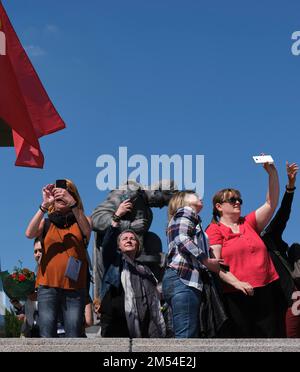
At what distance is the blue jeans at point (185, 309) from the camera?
4645 mm

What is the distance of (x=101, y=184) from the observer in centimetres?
749

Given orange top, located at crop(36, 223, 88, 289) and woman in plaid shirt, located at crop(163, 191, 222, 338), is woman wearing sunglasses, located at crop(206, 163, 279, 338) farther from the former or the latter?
orange top, located at crop(36, 223, 88, 289)

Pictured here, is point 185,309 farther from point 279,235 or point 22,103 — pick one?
point 22,103

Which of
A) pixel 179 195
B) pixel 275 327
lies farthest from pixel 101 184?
pixel 275 327

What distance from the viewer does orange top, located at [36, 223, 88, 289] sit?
5.28m

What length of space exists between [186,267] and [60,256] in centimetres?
105

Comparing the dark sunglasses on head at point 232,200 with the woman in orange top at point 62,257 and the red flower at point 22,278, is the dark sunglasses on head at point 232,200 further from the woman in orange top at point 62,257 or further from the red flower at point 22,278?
the red flower at point 22,278

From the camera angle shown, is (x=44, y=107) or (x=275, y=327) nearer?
(x=275, y=327)

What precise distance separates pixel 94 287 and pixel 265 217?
4802 mm

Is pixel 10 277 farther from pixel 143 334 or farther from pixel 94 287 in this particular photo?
pixel 143 334

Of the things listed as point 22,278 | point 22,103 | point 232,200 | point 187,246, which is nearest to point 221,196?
point 232,200

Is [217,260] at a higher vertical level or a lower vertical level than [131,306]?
higher

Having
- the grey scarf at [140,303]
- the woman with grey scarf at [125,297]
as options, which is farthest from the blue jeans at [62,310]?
the grey scarf at [140,303]
